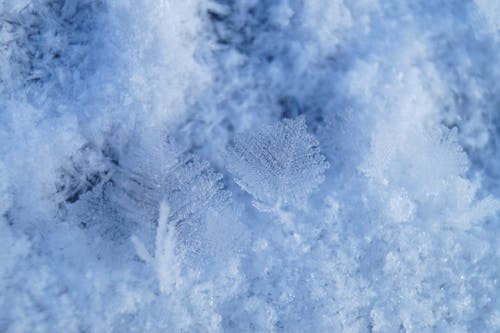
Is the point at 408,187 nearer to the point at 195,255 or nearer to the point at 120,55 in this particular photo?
the point at 195,255

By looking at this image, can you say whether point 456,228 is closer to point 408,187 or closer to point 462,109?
point 408,187

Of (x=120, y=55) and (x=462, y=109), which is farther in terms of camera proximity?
(x=462, y=109)

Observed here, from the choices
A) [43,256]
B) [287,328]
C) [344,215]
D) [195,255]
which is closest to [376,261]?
[344,215]

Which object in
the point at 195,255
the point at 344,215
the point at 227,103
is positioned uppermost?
the point at 227,103

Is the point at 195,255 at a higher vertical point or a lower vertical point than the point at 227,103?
lower
